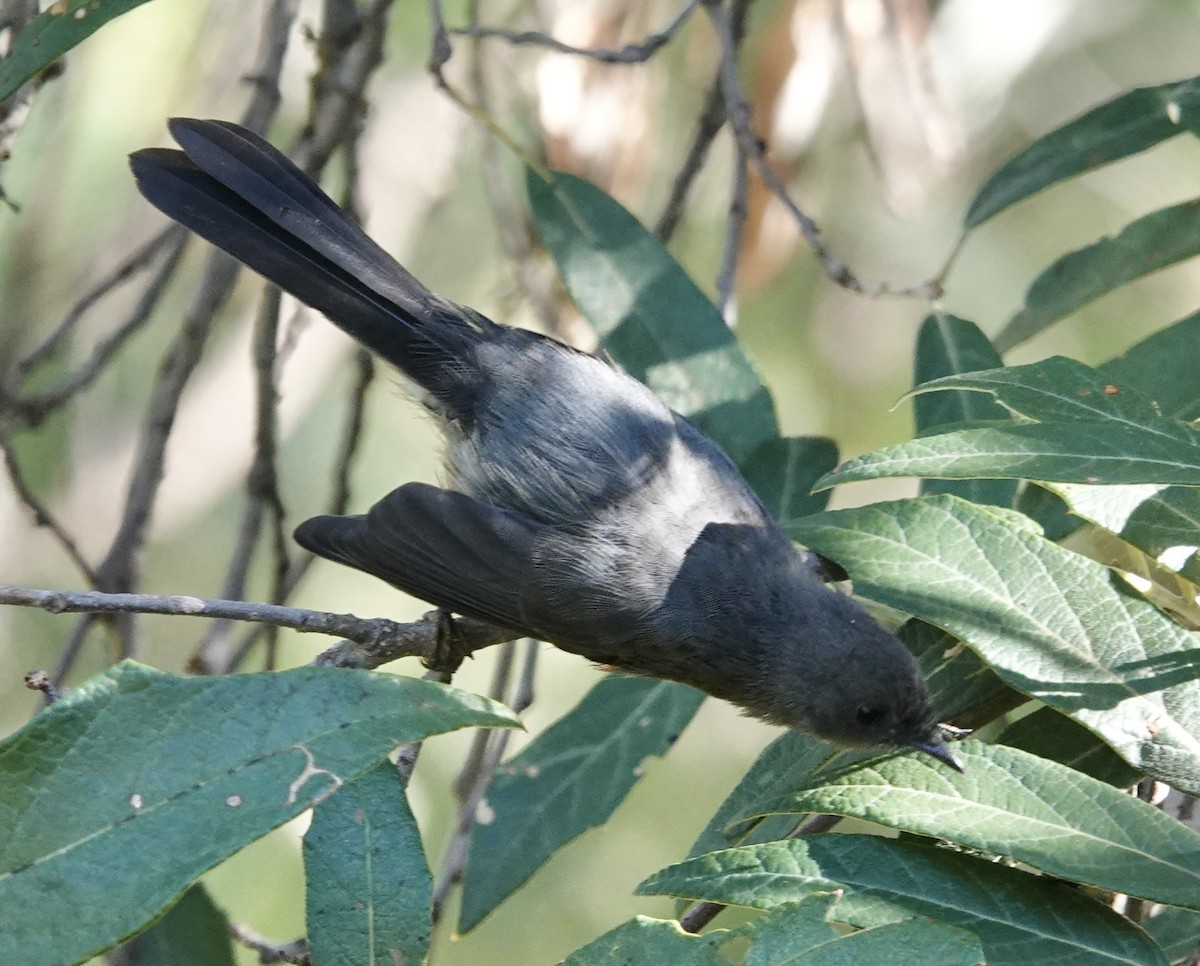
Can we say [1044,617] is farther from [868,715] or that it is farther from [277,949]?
[277,949]

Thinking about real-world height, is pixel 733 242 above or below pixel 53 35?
above

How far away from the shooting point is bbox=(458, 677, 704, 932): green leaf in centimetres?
299

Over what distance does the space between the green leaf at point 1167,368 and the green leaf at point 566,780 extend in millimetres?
1262

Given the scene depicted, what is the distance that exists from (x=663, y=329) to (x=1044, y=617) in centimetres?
154

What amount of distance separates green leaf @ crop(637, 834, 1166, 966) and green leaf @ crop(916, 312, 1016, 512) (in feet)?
3.95

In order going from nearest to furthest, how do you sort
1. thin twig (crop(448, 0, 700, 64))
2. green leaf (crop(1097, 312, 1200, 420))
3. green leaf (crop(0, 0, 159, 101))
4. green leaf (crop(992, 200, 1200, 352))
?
green leaf (crop(0, 0, 159, 101)) < green leaf (crop(1097, 312, 1200, 420)) < green leaf (crop(992, 200, 1200, 352)) < thin twig (crop(448, 0, 700, 64))

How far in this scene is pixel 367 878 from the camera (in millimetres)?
1922

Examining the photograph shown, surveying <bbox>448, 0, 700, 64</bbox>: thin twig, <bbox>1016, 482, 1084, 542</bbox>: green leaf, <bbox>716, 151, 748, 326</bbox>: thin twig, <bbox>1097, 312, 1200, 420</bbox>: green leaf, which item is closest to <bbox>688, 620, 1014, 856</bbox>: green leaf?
<bbox>1016, 482, 1084, 542</bbox>: green leaf

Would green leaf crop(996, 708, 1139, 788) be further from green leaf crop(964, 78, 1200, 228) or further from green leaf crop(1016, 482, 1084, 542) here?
green leaf crop(964, 78, 1200, 228)

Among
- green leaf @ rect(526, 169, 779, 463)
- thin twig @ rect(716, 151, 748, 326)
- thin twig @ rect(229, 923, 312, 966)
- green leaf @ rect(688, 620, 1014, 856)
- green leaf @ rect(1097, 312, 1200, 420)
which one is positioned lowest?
thin twig @ rect(229, 923, 312, 966)

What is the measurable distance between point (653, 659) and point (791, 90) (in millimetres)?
2229

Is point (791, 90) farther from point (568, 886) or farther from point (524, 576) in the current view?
point (568, 886)

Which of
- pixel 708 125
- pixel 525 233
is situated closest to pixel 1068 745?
pixel 708 125

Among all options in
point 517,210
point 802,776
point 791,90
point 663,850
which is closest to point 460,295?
point 517,210
